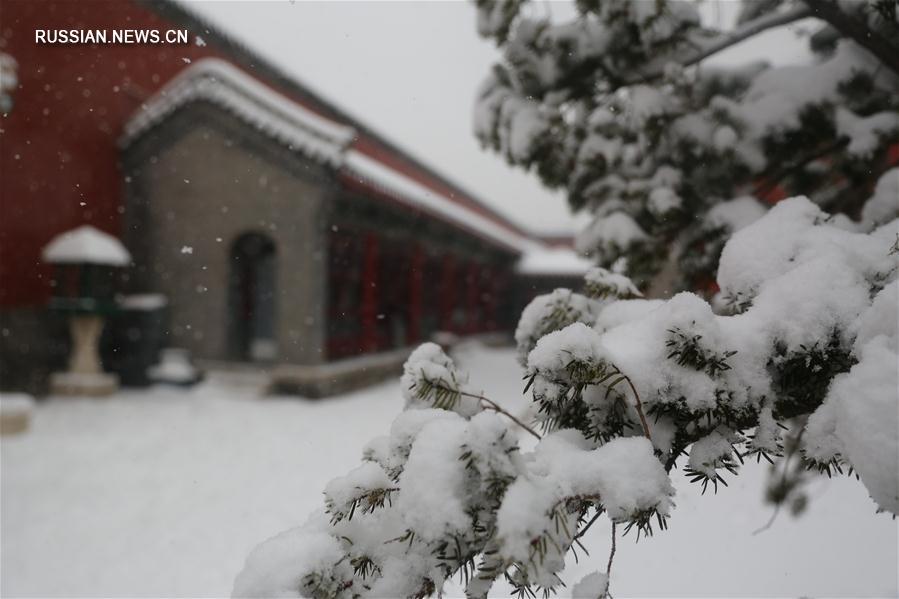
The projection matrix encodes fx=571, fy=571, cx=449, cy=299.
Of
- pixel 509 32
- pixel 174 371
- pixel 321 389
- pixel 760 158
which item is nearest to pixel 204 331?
pixel 174 371

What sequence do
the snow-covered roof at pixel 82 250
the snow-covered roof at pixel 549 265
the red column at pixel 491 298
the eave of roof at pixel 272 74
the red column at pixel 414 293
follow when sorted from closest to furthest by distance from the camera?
the snow-covered roof at pixel 82 250 → the eave of roof at pixel 272 74 → the red column at pixel 414 293 → the red column at pixel 491 298 → the snow-covered roof at pixel 549 265

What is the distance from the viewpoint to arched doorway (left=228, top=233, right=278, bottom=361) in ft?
31.0

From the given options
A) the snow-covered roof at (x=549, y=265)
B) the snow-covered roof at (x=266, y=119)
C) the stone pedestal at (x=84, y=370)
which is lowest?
the stone pedestal at (x=84, y=370)

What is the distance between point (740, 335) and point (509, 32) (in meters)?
2.68

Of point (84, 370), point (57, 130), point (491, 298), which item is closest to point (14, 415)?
point (84, 370)

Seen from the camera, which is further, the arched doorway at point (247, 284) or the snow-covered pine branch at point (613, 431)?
the arched doorway at point (247, 284)

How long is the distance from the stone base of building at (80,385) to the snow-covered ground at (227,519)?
37.7 inches

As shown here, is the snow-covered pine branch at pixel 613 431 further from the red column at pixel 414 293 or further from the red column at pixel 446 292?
the red column at pixel 446 292

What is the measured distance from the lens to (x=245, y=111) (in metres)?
8.80

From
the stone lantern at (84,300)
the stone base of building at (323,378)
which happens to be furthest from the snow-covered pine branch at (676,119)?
the stone lantern at (84,300)

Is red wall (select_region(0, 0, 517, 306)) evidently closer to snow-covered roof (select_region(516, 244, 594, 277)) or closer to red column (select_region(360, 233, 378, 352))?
red column (select_region(360, 233, 378, 352))

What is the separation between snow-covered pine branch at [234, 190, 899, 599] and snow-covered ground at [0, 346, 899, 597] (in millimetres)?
1017

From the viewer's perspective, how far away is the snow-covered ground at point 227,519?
287cm

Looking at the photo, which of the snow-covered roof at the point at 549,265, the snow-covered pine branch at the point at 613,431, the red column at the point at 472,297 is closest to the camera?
Answer: the snow-covered pine branch at the point at 613,431
